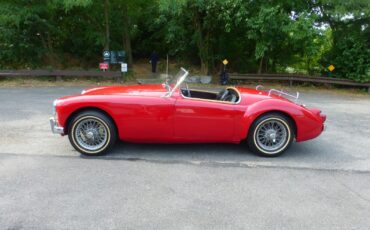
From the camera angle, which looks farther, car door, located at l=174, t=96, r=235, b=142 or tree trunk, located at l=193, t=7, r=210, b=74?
tree trunk, located at l=193, t=7, r=210, b=74

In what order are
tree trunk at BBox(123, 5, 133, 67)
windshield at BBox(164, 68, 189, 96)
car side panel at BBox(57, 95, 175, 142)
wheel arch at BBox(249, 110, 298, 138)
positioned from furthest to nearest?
tree trunk at BBox(123, 5, 133, 67) → windshield at BBox(164, 68, 189, 96) → wheel arch at BBox(249, 110, 298, 138) → car side panel at BBox(57, 95, 175, 142)

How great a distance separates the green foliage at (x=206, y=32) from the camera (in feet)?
46.3

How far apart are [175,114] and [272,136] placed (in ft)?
4.81

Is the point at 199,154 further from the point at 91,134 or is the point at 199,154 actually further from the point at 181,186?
the point at 91,134

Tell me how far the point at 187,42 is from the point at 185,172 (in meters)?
15.5

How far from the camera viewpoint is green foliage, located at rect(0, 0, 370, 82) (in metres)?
14.1

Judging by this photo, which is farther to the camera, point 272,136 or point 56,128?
point 272,136

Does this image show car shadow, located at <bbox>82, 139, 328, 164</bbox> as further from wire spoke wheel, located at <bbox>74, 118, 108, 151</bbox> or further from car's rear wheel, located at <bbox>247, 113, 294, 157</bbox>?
wire spoke wheel, located at <bbox>74, 118, 108, 151</bbox>

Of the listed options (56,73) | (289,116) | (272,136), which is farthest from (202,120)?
(56,73)

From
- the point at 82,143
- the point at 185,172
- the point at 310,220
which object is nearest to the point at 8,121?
the point at 82,143

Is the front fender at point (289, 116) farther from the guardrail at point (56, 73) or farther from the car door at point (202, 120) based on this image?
the guardrail at point (56, 73)

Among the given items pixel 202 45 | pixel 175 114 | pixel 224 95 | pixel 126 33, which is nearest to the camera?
pixel 175 114

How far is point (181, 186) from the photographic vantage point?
399cm

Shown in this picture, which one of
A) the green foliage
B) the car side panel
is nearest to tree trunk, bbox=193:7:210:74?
the green foliage
